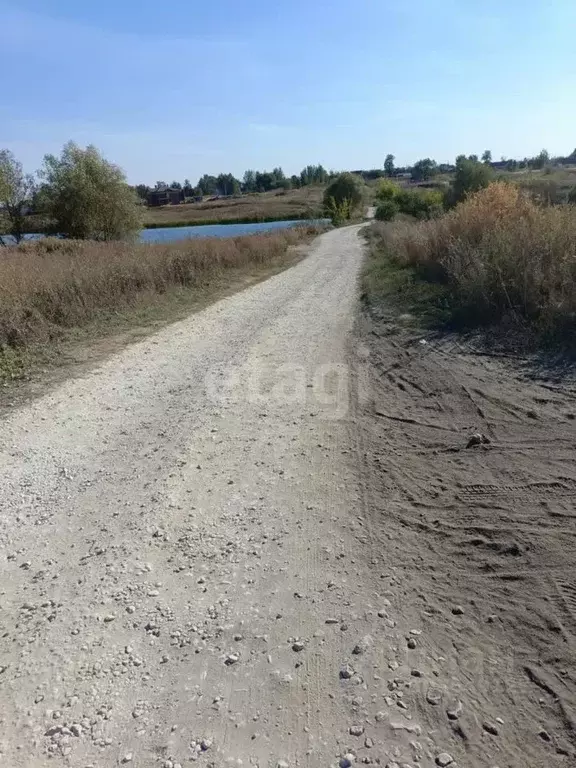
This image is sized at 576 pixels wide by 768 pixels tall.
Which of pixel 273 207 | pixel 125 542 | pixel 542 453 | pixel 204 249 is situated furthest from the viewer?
pixel 273 207

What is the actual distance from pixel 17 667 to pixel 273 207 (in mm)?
81268

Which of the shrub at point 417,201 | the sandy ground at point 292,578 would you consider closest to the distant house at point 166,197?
the shrub at point 417,201

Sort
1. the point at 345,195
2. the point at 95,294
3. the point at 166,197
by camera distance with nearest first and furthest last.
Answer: the point at 95,294
the point at 345,195
the point at 166,197

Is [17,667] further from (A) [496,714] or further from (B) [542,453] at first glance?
(B) [542,453]

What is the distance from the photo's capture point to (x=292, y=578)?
10.9ft

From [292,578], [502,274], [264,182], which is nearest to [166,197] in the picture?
[264,182]

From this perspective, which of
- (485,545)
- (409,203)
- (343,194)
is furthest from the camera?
(343,194)

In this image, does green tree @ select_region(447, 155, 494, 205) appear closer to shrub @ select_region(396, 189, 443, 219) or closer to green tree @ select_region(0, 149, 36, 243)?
shrub @ select_region(396, 189, 443, 219)

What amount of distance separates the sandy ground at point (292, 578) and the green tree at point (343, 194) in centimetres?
6138

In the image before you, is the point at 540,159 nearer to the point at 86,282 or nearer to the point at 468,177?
the point at 468,177

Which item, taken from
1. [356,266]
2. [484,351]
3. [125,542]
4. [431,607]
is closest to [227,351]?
[484,351]

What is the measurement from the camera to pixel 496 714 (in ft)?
7.75

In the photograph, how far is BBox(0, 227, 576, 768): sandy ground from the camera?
92.8 inches

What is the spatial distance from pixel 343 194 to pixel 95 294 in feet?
204
